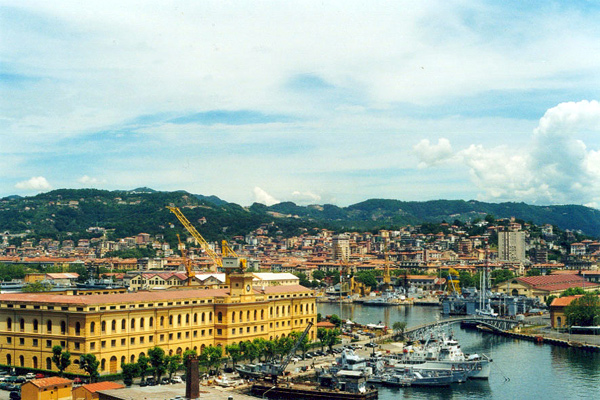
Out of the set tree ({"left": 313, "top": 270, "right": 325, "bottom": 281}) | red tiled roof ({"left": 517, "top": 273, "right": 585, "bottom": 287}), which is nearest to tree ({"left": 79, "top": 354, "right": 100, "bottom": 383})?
red tiled roof ({"left": 517, "top": 273, "right": 585, "bottom": 287})

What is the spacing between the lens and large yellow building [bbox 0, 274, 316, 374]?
45.4 metres

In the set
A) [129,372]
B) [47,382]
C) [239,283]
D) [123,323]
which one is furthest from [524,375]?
[47,382]

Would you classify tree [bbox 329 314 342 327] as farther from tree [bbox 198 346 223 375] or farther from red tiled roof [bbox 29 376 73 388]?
red tiled roof [bbox 29 376 73 388]

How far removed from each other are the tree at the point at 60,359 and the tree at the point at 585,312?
52.5 m

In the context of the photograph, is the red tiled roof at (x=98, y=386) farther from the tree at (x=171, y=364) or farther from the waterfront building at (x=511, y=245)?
the waterfront building at (x=511, y=245)

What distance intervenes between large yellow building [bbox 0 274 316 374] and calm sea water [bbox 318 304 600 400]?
514 inches

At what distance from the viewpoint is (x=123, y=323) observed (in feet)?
156

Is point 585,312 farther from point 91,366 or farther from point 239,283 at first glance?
point 91,366

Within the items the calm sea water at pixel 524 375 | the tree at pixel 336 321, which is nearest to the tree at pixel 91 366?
the calm sea water at pixel 524 375

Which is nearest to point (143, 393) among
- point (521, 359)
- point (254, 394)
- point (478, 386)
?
point (254, 394)

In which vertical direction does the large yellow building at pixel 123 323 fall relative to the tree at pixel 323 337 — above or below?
above

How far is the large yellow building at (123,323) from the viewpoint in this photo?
149 feet

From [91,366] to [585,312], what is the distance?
172 ft

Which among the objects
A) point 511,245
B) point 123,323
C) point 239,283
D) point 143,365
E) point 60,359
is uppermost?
point 511,245
